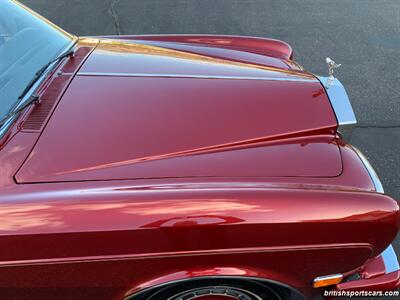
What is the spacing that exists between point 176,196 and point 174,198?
12 mm

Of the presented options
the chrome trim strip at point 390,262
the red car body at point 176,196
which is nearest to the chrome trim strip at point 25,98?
the red car body at point 176,196

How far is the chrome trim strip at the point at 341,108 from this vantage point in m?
2.20

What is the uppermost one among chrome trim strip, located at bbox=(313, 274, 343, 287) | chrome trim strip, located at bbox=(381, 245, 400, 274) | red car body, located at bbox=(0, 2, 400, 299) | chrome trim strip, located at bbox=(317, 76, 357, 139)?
chrome trim strip, located at bbox=(317, 76, 357, 139)

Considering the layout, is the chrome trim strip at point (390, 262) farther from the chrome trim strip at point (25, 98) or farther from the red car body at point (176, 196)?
the chrome trim strip at point (25, 98)

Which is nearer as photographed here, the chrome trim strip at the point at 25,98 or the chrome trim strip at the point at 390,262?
the chrome trim strip at the point at 25,98

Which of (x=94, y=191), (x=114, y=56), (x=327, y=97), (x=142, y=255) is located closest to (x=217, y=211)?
(x=142, y=255)

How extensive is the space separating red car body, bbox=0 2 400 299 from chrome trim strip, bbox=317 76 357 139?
44mm

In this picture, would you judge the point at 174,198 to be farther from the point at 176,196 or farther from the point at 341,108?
the point at 341,108

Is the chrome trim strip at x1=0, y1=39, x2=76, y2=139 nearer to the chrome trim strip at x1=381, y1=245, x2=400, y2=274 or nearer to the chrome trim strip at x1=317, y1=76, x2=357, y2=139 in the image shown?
the chrome trim strip at x1=317, y1=76, x2=357, y2=139

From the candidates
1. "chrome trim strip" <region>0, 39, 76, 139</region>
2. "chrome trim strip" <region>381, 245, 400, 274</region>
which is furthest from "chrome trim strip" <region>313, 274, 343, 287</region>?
"chrome trim strip" <region>0, 39, 76, 139</region>

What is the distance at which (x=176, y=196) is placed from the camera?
168 cm

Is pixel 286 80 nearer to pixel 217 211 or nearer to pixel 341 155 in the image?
pixel 341 155

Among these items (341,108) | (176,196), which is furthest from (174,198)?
(341,108)

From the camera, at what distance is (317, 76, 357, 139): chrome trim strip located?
7.22ft
